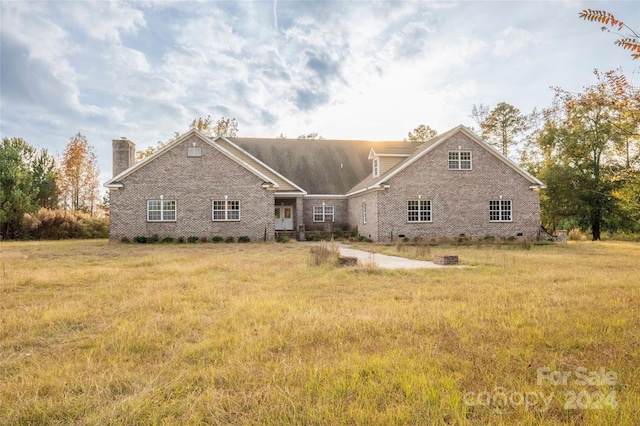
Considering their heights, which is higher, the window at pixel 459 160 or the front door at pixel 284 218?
the window at pixel 459 160

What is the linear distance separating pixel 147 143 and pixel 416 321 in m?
45.3

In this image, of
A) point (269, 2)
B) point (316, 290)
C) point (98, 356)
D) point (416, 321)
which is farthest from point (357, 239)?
point (98, 356)

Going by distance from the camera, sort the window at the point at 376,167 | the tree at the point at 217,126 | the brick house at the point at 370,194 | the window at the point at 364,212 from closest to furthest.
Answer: the brick house at the point at 370,194 < the window at the point at 364,212 < the window at the point at 376,167 < the tree at the point at 217,126

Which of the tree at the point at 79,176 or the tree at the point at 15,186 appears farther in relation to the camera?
the tree at the point at 79,176

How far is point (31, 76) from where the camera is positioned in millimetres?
15836

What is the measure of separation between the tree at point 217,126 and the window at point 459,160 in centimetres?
2573

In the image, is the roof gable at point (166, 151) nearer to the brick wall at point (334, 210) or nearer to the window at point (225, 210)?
the window at point (225, 210)

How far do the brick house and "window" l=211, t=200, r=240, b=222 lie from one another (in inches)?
2.5

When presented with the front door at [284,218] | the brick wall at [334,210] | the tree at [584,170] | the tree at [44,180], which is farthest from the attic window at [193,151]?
the tree at [584,170]

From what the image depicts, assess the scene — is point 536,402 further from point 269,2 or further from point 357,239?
point 357,239

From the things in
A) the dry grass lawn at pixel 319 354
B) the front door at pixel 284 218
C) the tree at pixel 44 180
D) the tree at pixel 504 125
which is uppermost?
the tree at pixel 504 125

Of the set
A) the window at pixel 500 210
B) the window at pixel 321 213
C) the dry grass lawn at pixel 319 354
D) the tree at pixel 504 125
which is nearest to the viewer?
the dry grass lawn at pixel 319 354

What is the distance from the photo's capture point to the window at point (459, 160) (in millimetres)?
24516

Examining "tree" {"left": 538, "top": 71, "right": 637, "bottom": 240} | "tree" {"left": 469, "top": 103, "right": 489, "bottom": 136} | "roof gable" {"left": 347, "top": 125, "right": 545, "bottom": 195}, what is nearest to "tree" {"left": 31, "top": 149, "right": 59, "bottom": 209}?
"roof gable" {"left": 347, "top": 125, "right": 545, "bottom": 195}
